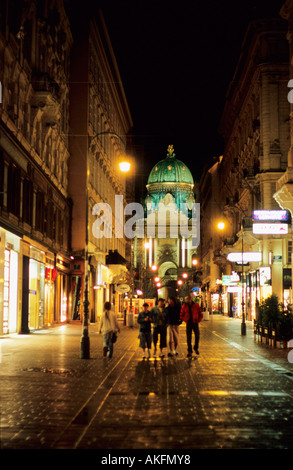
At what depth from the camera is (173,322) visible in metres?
20.8

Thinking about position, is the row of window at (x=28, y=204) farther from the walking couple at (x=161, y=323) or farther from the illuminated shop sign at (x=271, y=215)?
the illuminated shop sign at (x=271, y=215)

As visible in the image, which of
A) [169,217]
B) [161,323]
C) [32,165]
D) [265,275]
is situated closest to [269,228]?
[265,275]

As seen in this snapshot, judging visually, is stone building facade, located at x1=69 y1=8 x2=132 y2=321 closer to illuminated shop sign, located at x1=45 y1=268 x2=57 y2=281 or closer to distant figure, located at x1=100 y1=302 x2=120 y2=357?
illuminated shop sign, located at x1=45 y1=268 x2=57 y2=281

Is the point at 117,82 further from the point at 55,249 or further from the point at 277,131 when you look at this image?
the point at 55,249

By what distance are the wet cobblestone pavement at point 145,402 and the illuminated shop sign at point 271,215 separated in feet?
53.2

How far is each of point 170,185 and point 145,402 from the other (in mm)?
160040

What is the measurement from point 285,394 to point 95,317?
3770 centimetres

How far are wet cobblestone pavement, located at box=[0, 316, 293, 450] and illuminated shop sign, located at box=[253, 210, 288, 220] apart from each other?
16.2 m

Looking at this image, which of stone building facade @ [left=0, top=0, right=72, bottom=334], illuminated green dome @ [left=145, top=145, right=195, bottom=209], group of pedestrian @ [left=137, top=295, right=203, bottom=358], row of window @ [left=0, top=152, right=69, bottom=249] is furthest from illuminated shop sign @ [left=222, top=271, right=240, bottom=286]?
illuminated green dome @ [left=145, top=145, right=195, bottom=209]

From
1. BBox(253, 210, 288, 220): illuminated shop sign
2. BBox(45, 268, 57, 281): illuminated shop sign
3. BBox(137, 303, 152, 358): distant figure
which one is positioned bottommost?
BBox(137, 303, 152, 358): distant figure

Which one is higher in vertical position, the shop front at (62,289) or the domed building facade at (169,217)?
the domed building facade at (169,217)

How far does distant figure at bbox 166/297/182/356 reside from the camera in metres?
20.6

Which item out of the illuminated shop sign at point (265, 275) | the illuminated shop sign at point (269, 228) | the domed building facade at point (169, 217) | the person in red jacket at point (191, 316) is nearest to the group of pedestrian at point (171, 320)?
the person in red jacket at point (191, 316)

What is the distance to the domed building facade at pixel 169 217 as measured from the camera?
16825 centimetres
